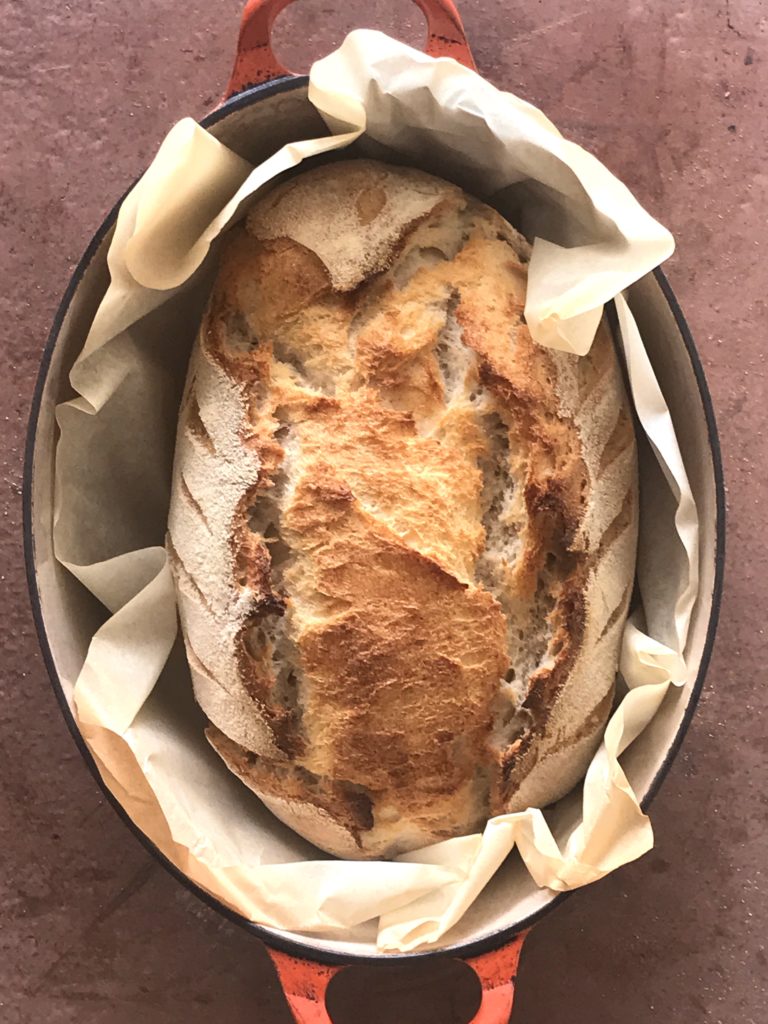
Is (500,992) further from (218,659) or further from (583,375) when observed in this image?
(583,375)

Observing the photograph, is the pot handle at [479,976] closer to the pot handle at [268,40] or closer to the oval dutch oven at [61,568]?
the oval dutch oven at [61,568]

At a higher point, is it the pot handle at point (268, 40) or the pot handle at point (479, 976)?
the pot handle at point (268, 40)

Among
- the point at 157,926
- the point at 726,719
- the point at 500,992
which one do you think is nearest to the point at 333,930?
the point at 500,992

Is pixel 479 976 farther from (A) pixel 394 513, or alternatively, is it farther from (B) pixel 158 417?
(B) pixel 158 417

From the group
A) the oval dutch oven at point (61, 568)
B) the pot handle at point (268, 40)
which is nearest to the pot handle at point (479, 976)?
the oval dutch oven at point (61, 568)

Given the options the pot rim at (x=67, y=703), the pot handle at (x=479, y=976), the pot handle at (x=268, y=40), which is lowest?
the pot handle at (x=479, y=976)

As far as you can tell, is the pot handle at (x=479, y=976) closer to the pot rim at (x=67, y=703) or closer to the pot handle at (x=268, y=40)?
the pot rim at (x=67, y=703)
